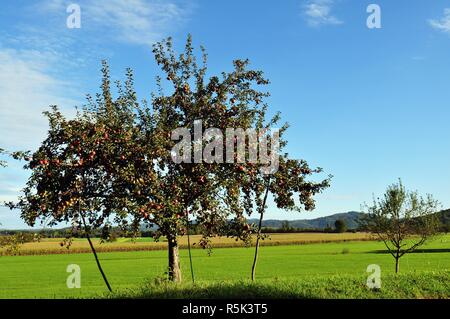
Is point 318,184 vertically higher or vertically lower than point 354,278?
higher

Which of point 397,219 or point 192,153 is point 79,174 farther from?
point 397,219

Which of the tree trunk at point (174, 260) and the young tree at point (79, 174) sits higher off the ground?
the young tree at point (79, 174)

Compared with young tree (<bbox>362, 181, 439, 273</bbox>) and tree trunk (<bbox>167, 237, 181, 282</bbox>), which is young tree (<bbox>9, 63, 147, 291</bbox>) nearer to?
tree trunk (<bbox>167, 237, 181, 282</bbox>)

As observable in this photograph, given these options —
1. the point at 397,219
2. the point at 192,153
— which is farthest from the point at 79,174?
the point at 397,219

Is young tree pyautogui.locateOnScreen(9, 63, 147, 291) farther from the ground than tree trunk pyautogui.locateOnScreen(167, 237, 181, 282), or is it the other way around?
young tree pyautogui.locateOnScreen(9, 63, 147, 291)

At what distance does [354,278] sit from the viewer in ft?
74.3

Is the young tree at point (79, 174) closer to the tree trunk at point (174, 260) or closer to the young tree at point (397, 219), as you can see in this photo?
the tree trunk at point (174, 260)

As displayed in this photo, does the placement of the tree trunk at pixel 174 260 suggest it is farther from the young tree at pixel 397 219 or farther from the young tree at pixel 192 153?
the young tree at pixel 397 219

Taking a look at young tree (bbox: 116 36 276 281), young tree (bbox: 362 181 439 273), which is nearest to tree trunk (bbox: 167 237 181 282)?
young tree (bbox: 116 36 276 281)

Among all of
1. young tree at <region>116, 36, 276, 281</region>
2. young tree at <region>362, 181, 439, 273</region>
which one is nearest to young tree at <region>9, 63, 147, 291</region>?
young tree at <region>116, 36, 276, 281</region>

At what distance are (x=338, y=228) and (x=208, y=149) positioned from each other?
13500 centimetres

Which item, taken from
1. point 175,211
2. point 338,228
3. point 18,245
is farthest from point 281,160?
point 338,228

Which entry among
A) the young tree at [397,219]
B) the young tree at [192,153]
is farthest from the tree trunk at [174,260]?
the young tree at [397,219]
